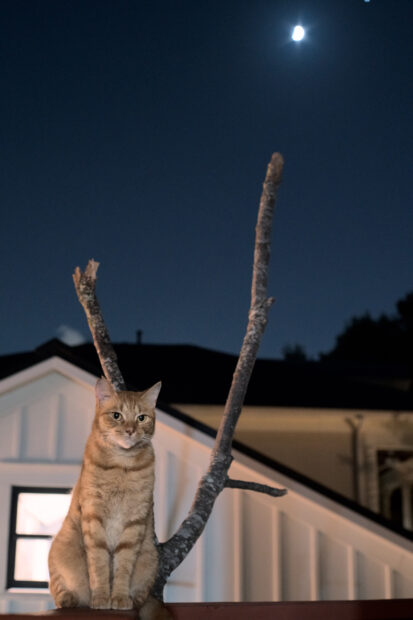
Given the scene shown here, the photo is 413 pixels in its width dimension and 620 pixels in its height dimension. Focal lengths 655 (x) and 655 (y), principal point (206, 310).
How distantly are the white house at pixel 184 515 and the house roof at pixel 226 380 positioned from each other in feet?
12.9

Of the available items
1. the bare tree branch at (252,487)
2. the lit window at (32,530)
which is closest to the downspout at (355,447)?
the lit window at (32,530)

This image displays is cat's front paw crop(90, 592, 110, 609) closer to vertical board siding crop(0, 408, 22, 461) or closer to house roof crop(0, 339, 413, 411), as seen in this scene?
vertical board siding crop(0, 408, 22, 461)

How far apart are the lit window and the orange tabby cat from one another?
9.80ft

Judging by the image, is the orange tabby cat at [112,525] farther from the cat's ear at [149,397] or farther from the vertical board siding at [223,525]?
the vertical board siding at [223,525]

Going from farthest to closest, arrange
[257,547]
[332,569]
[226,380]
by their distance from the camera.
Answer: [226,380] → [257,547] → [332,569]

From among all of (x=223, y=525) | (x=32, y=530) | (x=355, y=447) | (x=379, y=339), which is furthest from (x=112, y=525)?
(x=379, y=339)

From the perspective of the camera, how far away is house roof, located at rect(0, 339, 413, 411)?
10.6 meters

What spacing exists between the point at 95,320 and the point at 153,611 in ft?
4.28

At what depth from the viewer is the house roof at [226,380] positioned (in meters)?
10.6

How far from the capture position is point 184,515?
4898 mm

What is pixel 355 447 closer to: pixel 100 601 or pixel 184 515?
pixel 184 515

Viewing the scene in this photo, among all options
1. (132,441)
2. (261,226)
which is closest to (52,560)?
(132,441)

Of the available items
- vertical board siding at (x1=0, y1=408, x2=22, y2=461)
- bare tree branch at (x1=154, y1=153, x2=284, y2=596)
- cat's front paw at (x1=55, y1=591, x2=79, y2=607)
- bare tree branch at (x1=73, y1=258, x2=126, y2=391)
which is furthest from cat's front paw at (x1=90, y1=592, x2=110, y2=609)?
vertical board siding at (x1=0, y1=408, x2=22, y2=461)

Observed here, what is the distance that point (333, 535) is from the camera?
4.65 metres
